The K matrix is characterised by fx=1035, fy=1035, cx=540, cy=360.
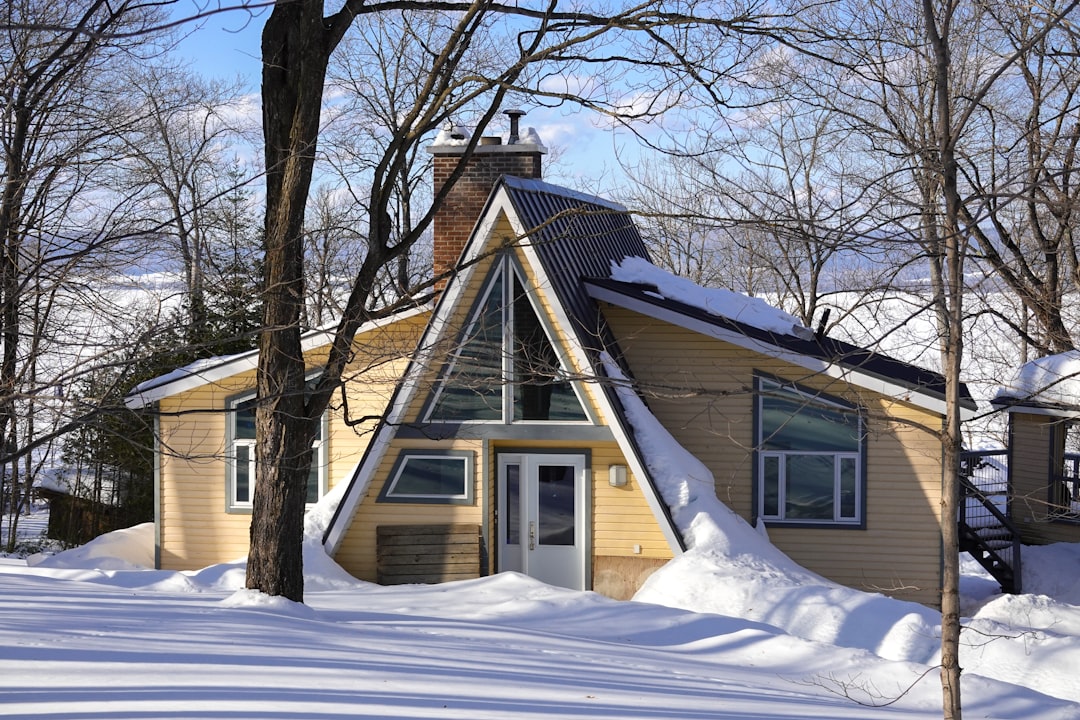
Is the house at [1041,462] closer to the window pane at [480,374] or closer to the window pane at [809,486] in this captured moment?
the window pane at [809,486]

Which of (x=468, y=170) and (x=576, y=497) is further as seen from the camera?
(x=468, y=170)

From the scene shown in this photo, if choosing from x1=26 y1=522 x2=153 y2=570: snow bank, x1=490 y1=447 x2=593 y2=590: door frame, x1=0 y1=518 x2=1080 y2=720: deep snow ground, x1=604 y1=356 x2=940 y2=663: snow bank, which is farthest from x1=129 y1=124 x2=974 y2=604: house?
x1=0 y1=518 x2=1080 y2=720: deep snow ground

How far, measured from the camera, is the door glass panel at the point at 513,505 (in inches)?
567

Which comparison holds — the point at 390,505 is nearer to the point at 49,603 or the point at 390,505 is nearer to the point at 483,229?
the point at 483,229

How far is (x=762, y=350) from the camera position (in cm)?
1324

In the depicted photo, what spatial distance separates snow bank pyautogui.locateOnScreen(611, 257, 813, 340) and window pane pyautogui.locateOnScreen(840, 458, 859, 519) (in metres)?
2.03

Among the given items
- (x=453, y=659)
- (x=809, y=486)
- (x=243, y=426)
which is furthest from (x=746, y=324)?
(x=453, y=659)

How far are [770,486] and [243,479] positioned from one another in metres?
8.04

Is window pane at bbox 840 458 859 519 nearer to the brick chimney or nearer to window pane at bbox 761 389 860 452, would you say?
window pane at bbox 761 389 860 452

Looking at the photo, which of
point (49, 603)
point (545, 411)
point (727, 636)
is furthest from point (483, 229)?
point (49, 603)

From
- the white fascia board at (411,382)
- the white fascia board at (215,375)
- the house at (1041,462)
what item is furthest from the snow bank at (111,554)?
the house at (1041,462)

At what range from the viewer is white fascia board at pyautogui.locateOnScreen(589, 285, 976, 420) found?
45.1 ft

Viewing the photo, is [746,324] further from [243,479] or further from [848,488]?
[243,479]

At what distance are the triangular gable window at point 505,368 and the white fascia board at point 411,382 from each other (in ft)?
1.05
